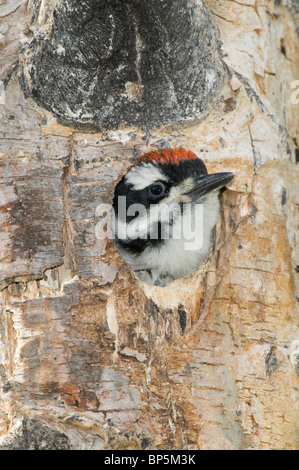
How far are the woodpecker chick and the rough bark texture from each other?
0.44 ft

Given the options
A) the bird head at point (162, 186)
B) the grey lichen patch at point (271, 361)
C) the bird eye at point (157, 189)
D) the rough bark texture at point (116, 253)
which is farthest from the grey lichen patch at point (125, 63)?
the grey lichen patch at point (271, 361)

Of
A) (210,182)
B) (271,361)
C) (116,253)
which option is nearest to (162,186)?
(210,182)

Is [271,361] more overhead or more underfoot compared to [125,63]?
more underfoot

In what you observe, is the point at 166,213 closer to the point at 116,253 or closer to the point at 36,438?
the point at 116,253

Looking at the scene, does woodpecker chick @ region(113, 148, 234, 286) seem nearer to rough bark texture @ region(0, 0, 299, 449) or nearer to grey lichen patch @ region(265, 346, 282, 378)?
rough bark texture @ region(0, 0, 299, 449)

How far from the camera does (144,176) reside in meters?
3.94

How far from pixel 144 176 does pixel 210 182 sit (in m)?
0.49

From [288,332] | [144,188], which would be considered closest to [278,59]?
[144,188]

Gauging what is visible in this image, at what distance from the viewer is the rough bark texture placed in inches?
128

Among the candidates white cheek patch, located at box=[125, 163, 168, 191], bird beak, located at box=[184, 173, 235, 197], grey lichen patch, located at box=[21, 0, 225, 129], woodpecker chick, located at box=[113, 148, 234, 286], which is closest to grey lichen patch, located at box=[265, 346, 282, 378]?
woodpecker chick, located at box=[113, 148, 234, 286]

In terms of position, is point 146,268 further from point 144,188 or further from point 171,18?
point 171,18

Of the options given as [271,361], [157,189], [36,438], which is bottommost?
[36,438]

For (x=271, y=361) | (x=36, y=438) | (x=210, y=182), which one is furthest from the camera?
(x=210, y=182)

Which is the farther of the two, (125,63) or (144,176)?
(144,176)
